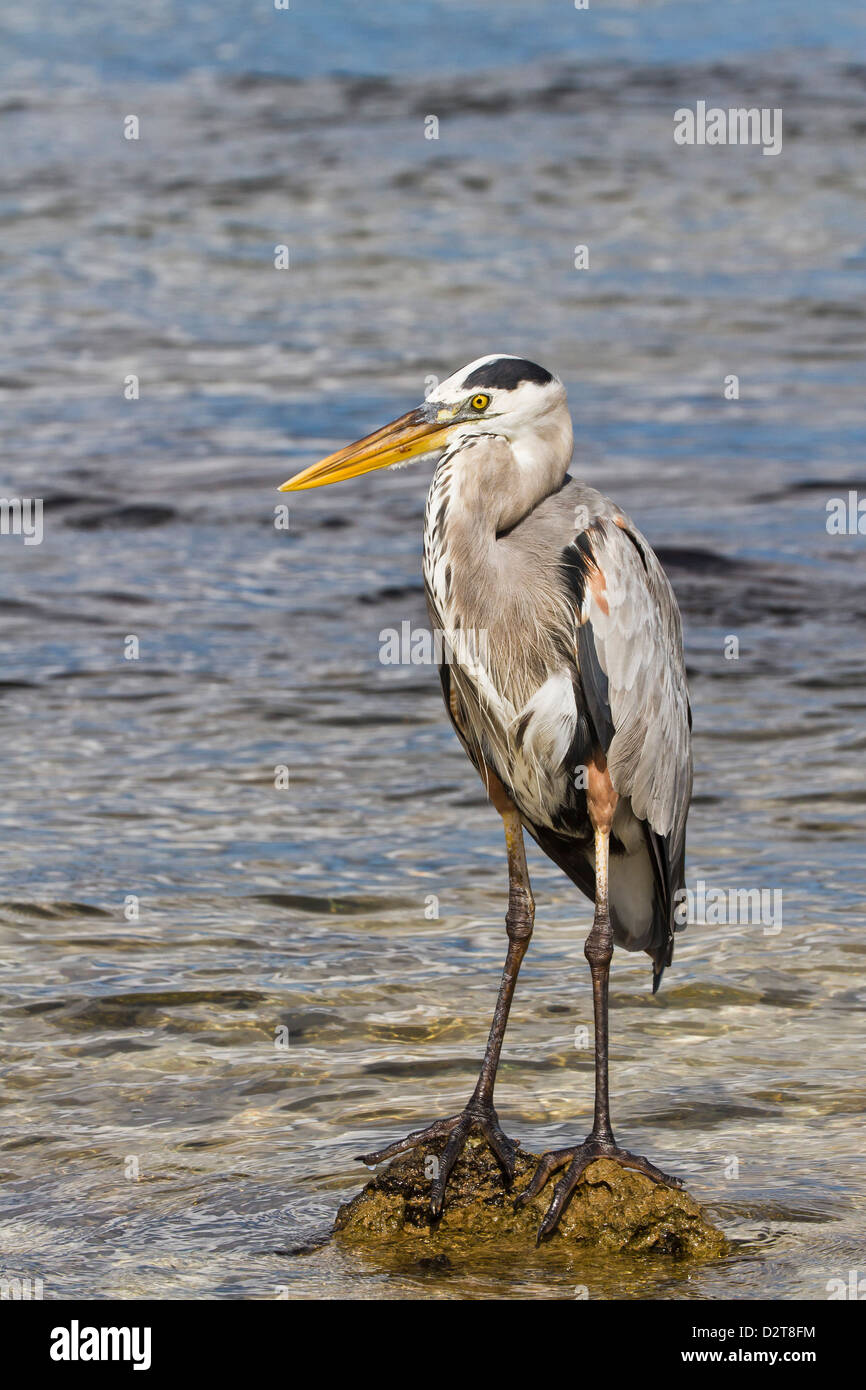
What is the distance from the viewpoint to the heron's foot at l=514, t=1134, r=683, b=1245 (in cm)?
570

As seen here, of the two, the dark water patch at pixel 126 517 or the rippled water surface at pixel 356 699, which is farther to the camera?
the dark water patch at pixel 126 517

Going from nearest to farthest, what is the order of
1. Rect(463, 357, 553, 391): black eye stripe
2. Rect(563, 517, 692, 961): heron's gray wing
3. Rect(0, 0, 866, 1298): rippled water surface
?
Rect(463, 357, 553, 391): black eye stripe → Rect(563, 517, 692, 961): heron's gray wing → Rect(0, 0, 866, 1298): rippled water surface

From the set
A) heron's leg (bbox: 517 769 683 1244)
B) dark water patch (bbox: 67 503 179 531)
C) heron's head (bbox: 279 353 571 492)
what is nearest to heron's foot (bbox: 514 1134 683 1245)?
heron's leg (bbox: 517 769 683 1244)

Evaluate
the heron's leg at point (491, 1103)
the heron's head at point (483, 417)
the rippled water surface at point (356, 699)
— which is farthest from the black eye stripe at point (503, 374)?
the rippled water surface at point (356, 699)

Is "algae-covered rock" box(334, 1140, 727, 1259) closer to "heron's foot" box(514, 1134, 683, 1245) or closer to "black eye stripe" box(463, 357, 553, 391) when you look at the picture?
"heron's foot" box(514, 1134, 683, 1245)

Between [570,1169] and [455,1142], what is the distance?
0.35 m

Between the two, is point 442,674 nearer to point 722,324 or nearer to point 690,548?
point 690,548

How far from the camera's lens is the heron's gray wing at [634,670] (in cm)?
600

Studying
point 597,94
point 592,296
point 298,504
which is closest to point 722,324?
point 592,296

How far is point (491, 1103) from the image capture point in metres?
6.00

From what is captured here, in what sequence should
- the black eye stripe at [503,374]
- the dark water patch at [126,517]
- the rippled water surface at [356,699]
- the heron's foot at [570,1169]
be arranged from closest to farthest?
1. the heron's foot at [570,1169]
2. the black eye stripe at [503,374]
3. the rippled water surface at [356,699]
4. the dark water patch at [126,517]

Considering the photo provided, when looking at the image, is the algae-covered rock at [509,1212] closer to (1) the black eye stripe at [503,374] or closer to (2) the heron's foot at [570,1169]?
(2) the heron's foot at [570,1169]

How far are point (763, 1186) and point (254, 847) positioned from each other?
389cm

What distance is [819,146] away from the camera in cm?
3088
